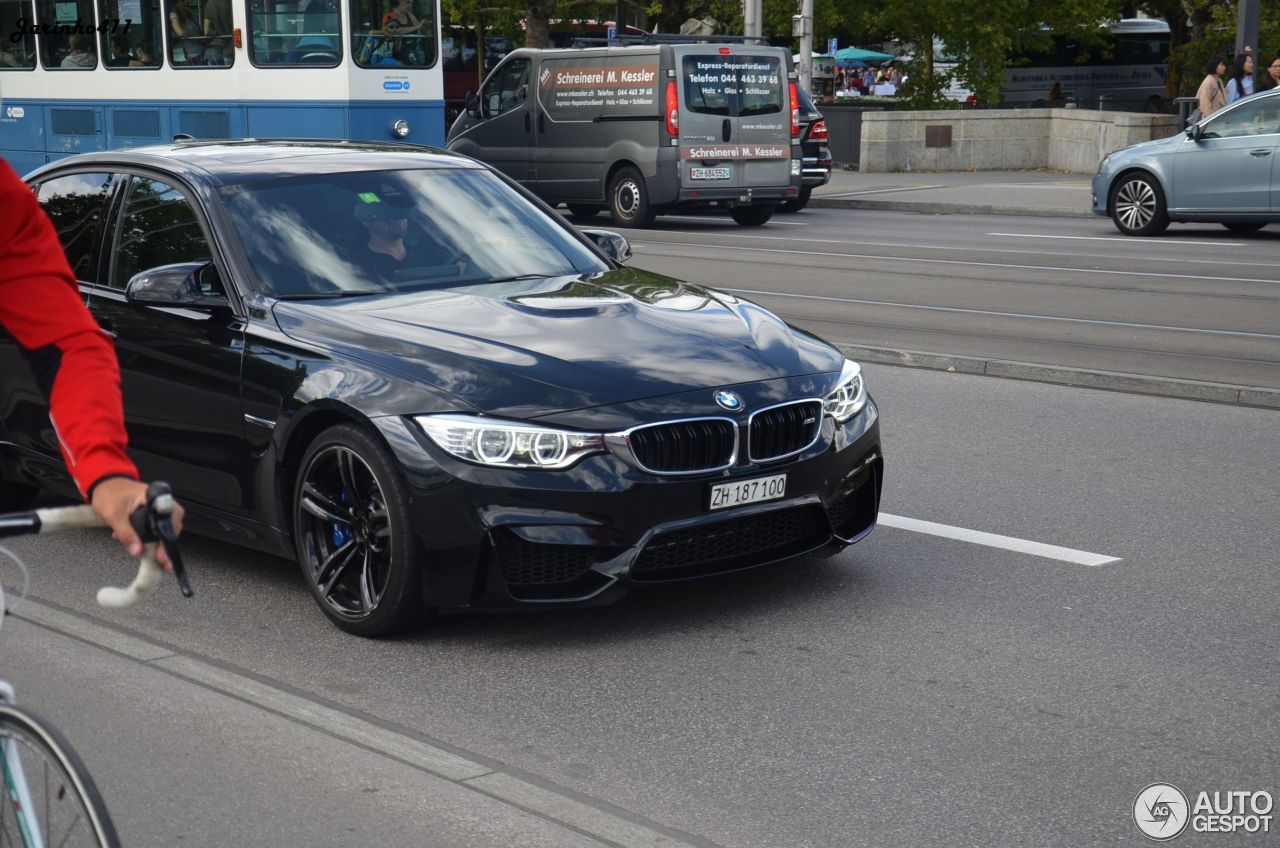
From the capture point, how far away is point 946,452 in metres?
8.38

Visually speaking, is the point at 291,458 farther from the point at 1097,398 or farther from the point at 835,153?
the point at 835,153

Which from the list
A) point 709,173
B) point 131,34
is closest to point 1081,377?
point 131,34

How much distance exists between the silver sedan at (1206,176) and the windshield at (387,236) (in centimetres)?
1373

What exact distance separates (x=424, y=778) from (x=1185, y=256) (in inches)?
569

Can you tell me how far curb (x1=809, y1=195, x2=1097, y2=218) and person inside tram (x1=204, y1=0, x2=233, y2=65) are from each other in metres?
11.1

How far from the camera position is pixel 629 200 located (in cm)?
2259

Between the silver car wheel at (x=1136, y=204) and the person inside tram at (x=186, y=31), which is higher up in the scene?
the person inside tram at (x=186, y=31)

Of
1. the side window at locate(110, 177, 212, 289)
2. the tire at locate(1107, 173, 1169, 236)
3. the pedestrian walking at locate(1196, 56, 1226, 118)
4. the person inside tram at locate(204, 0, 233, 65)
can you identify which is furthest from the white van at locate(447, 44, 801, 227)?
the side window at locate(110, 177, 212, 289)

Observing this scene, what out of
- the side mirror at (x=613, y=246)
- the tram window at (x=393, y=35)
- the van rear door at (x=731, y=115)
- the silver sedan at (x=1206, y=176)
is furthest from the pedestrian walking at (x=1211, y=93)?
the side mirror at (x=613, y=246)

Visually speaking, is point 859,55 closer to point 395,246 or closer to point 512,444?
point 395,246

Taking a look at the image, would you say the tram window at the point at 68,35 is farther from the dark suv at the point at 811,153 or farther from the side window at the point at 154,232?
the side window at the point at 154,232

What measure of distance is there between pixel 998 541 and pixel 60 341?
4.69 m

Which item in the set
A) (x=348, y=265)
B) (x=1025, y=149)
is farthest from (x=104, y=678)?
(x=1025, y=149)

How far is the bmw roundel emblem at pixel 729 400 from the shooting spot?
5.44 meters
